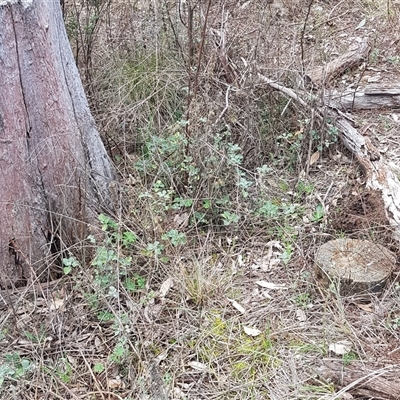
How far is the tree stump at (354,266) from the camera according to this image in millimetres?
2572

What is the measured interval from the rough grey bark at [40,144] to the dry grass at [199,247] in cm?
18

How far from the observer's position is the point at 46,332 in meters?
2.46

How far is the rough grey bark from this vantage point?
7.98 ft

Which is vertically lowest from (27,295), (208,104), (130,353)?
(130,353)

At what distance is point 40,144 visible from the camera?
8.53 feet

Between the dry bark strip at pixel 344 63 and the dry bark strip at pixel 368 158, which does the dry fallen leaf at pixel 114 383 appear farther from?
the dry bark strip at pixel 344 63

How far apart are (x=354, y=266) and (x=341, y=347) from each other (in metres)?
0.46

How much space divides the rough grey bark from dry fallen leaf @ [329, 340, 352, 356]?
1.31m

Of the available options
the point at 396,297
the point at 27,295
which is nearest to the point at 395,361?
the point at 396,297

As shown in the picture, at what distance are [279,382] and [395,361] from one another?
1.57 feet

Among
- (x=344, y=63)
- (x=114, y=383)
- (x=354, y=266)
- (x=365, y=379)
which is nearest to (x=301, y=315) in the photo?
(x=354, y=266)

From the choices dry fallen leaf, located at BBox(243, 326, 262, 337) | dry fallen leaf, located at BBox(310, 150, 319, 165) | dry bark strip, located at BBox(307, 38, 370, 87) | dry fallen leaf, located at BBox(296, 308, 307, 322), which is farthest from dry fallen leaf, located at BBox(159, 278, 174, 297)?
dry bark strip, located at BBox(307, 38, 370, 87)

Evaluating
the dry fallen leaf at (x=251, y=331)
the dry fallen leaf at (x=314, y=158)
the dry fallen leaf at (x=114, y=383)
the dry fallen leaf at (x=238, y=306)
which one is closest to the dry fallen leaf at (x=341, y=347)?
the dry fallen leaf at (x=251, y=331)

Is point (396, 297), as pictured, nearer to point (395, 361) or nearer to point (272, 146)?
point (395, 361)
